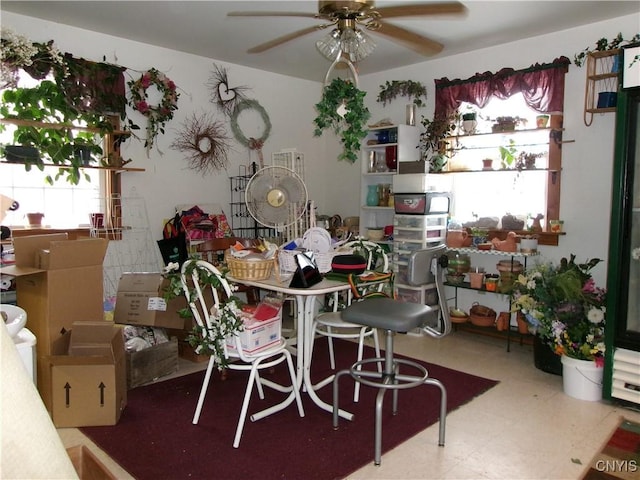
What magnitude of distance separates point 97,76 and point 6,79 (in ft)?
2.17

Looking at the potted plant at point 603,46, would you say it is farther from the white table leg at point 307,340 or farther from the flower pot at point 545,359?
the white table leg at point 307,340

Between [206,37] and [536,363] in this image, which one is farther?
[206,37]

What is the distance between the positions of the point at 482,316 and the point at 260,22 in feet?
10.00

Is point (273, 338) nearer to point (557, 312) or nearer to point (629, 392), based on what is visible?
point (557, 312)

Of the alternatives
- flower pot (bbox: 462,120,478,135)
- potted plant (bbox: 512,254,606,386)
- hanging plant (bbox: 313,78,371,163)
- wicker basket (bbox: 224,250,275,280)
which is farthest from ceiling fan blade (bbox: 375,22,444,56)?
flower pot (bbox: 462,120,478,135)

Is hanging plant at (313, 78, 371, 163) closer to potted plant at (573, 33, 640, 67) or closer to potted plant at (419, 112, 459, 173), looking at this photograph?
potted plant at (419, 112, 459, 173)

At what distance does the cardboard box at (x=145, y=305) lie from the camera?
3262 millimetres

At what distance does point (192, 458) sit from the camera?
2.29 metres

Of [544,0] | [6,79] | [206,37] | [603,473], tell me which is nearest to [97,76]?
[6,79]

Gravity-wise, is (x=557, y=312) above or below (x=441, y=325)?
above

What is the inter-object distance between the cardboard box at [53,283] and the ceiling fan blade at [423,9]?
1.98 metres

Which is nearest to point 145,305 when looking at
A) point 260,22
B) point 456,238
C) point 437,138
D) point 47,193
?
point 47,193

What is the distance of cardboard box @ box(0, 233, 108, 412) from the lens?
261 cm

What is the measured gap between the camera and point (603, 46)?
3.59 meters
